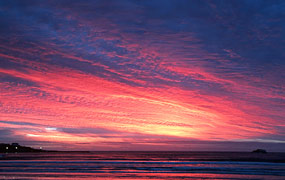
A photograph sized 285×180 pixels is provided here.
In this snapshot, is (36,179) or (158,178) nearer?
(36,179)

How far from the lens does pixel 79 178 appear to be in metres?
28.0

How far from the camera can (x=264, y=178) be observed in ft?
95.6

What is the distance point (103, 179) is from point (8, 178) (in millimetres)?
9884

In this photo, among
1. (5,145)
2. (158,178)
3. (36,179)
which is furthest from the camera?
(5,145)

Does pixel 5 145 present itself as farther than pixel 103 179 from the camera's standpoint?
Yes

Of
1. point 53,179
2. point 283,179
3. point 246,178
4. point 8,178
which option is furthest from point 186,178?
point 8,178

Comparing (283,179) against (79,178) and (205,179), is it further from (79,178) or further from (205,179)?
(79,178)

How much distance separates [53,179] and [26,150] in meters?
124

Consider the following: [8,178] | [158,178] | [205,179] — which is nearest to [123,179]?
[158,178]

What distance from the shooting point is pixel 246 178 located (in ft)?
96.7

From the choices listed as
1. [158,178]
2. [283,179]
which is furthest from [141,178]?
[283,179]

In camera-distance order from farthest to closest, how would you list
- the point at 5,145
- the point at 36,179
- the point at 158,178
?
the point at 5,145 < the point at 158,178 < the point at 36,179

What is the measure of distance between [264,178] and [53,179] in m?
22.6

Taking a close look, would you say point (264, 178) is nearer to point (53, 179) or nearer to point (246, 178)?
point (246, 178)
